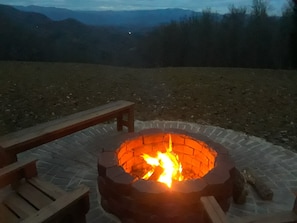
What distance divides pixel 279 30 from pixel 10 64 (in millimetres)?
16660

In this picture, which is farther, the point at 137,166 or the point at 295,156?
the point at 295,156

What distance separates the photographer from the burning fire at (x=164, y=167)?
3.26 metres

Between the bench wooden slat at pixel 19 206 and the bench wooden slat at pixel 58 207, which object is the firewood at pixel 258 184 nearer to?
the bench wooden slat at pixel 58 207

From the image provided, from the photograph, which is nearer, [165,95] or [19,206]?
[19,206]

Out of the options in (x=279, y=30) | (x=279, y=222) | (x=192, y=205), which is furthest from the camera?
(x=279, y=30)

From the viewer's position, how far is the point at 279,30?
19.4m

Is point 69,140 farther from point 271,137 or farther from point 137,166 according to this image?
point 271,137

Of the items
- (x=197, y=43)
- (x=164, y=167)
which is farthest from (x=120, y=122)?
(x=197, y=43)

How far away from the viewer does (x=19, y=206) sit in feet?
8.98

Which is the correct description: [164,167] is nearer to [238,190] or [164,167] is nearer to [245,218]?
[238,190]

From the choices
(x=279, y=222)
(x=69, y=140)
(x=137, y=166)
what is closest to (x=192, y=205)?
(x=279, y=222)

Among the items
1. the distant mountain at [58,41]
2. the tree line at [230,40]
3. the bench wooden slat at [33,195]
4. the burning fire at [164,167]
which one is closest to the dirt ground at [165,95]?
the burning fire at [164,167]

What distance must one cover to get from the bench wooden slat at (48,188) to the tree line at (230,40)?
16.9 meters

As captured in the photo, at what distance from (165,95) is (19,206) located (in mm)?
5137
